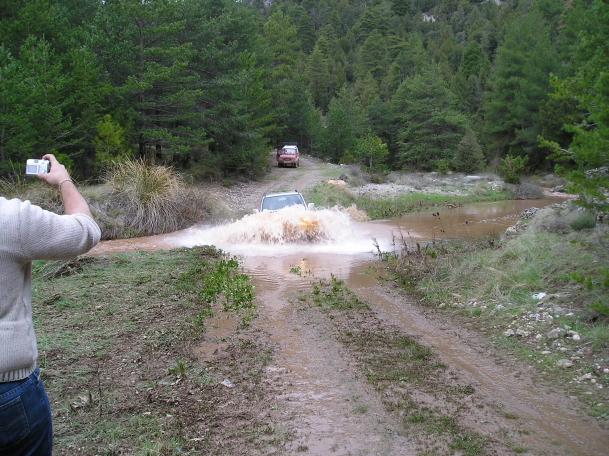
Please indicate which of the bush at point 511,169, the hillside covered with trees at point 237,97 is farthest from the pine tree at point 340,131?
the bush at point 511,169

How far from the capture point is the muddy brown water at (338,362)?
554cm

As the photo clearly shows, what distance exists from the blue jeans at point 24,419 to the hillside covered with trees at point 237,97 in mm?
7095

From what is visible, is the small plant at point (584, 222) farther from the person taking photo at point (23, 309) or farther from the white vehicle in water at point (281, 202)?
the person taking photo at point (23, 309)

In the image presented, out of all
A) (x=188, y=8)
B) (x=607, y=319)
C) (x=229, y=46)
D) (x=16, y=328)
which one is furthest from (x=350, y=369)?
(x=229, y=46)

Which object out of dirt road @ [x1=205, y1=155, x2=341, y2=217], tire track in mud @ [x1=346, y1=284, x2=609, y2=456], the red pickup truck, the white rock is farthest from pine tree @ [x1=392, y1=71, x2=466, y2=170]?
the white rock

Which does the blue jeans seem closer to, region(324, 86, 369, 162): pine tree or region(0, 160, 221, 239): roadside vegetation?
region(0, 160, 221, 239): roadside vegetation

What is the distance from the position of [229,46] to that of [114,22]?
470 inches

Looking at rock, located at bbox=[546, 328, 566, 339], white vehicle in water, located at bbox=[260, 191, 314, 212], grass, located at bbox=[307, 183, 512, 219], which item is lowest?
grass, located at bbox=[307, 183, 512, 219]

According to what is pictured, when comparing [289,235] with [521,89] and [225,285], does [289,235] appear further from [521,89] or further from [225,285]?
[521,89]

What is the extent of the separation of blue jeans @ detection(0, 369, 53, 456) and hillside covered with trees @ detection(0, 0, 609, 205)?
7095mm

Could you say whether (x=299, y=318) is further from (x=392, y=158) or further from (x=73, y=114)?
(x=392, y=158)

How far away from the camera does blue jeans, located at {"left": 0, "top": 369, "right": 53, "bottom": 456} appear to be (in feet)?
8.66

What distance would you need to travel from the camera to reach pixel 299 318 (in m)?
9.91

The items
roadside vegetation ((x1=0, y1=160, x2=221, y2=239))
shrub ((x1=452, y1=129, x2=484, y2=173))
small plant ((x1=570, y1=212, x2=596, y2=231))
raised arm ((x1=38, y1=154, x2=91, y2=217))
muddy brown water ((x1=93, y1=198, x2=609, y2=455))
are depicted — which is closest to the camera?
raised arm ((x1=38, y1=154, x2=91, y2=217))
